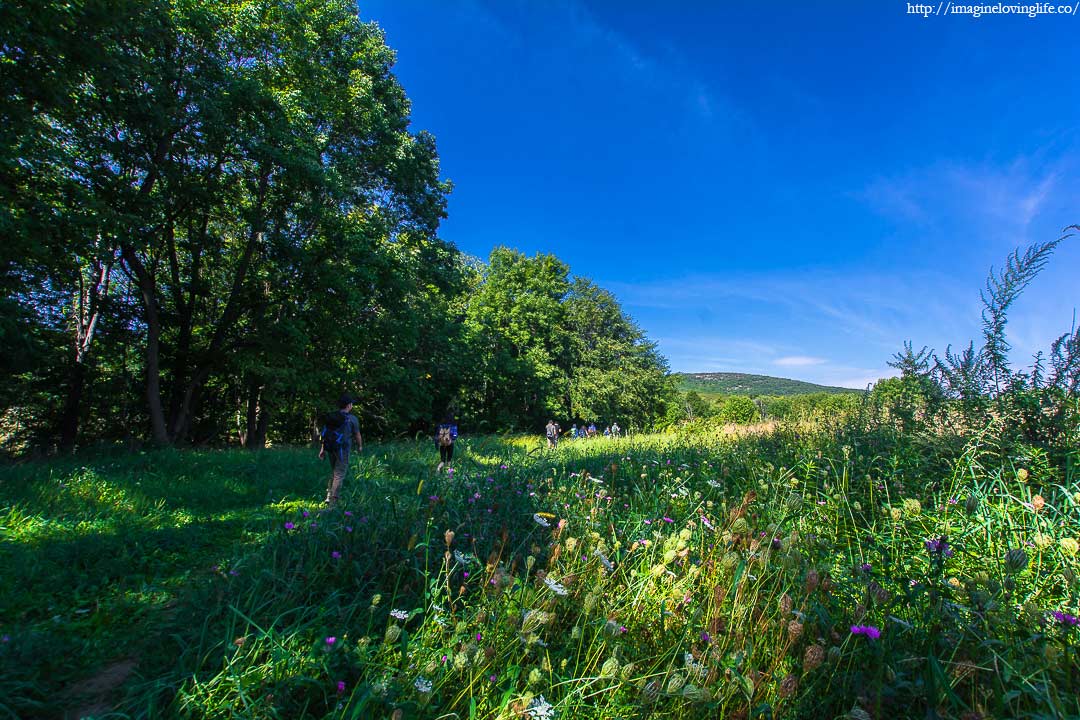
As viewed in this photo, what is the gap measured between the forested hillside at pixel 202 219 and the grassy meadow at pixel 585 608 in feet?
25.2

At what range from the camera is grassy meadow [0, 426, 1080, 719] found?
154 centimetres

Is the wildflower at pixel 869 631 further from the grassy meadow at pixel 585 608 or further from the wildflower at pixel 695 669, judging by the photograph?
the wildflower at pixel 695 669

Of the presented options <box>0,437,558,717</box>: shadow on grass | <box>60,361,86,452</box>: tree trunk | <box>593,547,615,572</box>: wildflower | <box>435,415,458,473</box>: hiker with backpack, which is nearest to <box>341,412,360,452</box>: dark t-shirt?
<box>0,437,558,717</box>: shadow on grass

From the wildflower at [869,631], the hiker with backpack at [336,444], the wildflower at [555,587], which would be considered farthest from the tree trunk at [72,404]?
the wildflower at [869,631]

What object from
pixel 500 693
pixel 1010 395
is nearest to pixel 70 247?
pixel 500 693

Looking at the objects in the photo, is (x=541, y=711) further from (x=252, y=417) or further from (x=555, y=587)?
(x=252, y=417)

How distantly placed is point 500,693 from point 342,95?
16731 mm

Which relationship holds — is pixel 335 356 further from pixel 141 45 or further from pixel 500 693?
pixel 500 693

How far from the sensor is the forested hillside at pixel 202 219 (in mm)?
7996

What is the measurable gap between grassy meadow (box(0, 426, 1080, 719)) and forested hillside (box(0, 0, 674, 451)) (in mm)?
7682

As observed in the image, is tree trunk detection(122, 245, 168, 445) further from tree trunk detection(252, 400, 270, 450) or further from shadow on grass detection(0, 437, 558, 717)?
shadow on grass detection(0, 437, 558, 717)

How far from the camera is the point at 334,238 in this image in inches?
513

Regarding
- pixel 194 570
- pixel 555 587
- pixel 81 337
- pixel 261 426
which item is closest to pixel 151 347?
pixel 81 337

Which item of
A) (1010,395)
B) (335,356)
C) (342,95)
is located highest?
(342,95)
